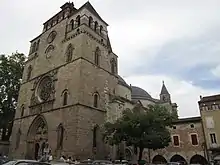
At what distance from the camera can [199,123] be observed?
26.5 meters

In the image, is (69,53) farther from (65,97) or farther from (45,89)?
(65,97)

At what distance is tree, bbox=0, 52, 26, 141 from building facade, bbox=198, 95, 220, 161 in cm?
2571

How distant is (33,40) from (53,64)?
812 cm

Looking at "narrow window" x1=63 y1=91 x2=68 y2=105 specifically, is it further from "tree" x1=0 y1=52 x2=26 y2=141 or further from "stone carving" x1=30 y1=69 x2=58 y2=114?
"tree" x1=0 y1=52 x2=26 y2=141

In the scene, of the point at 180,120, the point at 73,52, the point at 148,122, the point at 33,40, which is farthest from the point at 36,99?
the point at 180,120

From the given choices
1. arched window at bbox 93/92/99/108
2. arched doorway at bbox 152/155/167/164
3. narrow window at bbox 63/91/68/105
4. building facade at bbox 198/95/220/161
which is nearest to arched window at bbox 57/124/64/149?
narrow window at bbox 63/91/68/105

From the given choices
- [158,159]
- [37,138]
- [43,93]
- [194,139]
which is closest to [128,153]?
[158,159]

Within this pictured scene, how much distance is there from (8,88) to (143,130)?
2182 cm

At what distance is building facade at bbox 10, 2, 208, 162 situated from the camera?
20.5 meters

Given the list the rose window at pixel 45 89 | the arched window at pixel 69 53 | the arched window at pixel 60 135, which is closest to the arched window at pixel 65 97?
the arched window at pixel 60 135

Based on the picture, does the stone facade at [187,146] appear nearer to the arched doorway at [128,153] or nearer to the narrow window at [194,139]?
the narrow window at [194,139]

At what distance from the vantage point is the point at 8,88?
3177 cm

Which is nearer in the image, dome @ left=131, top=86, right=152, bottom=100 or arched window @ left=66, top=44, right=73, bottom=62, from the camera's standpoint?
arched window @ left=66, top=44, right=73, bottom=62

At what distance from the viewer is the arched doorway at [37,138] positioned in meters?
22.9
